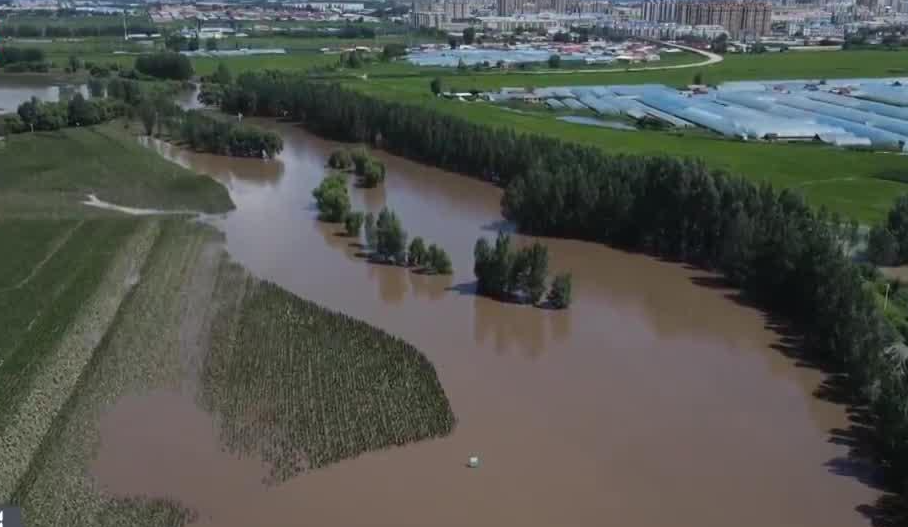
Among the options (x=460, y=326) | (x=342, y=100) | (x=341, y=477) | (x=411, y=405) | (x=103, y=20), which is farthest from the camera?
(x=103, y=20)

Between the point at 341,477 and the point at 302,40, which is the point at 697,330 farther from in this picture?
the point at 302,40

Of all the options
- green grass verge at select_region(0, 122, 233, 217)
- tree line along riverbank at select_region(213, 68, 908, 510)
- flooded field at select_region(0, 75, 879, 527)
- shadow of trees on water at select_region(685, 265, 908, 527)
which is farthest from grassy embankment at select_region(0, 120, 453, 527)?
tree line along riverbank at select_region(213, 68, 908, 510)

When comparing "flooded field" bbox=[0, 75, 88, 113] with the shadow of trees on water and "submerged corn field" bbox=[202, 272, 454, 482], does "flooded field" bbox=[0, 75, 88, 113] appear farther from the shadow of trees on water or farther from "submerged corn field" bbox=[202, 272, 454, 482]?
the shadow of trees on water

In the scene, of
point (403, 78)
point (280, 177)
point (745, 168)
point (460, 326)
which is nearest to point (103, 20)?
point (403, 78)

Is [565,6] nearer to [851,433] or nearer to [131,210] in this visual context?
[131,210]

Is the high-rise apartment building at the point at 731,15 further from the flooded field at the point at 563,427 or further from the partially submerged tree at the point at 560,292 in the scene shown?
the partially submerged tree at the point at 560,292

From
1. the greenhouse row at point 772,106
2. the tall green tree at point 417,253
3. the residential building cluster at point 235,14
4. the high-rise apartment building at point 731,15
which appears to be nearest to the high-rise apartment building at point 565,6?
the high-rise apartment building at point 731,15

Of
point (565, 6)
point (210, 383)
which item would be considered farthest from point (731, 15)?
point (210, 383)
